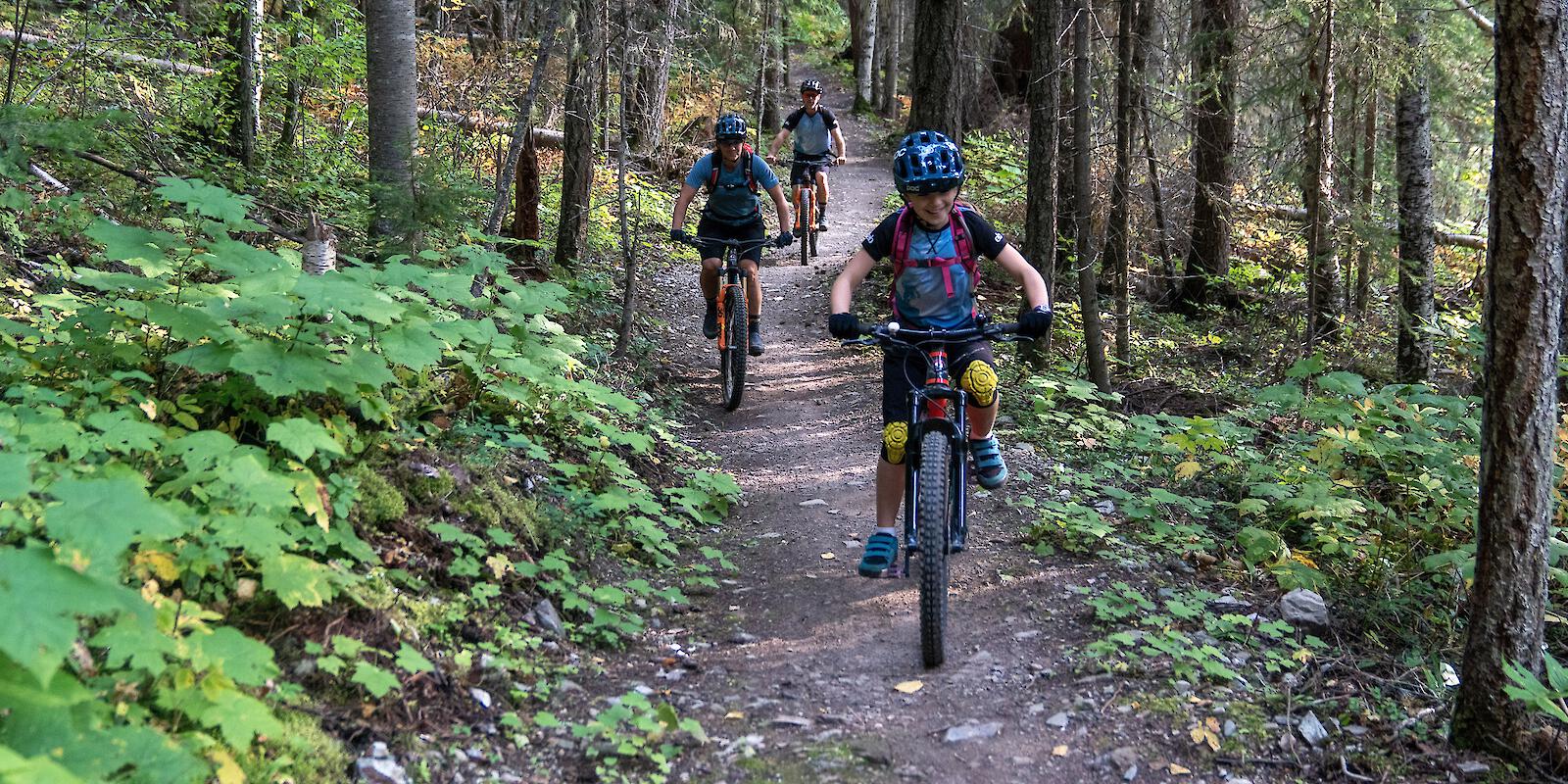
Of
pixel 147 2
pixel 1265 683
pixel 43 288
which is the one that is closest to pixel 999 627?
pixel 1265 683

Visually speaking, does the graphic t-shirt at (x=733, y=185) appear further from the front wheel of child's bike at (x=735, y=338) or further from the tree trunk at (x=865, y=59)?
the tree trunk at (x=865, y=59)

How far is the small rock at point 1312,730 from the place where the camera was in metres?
4.19

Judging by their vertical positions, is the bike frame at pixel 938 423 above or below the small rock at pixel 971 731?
above

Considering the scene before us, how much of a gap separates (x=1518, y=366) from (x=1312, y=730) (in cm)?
165

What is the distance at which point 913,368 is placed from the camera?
5.15 meters

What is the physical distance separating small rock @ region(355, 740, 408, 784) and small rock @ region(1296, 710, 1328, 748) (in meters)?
3.45

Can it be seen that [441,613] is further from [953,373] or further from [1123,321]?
[1123,321]

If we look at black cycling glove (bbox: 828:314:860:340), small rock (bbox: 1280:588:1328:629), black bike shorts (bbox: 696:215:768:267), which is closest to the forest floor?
small rock (bbox: 1280:588:1328:629)

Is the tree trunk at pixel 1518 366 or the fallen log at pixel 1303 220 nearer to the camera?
the tree trunk at pixel 1518 366

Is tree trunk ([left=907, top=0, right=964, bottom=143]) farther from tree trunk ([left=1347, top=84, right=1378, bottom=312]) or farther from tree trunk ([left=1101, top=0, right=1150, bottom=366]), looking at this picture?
tree trunk ([left=1347, top=84, right=1378, bottom=312])

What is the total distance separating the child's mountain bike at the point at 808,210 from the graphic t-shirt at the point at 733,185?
18.5 feet

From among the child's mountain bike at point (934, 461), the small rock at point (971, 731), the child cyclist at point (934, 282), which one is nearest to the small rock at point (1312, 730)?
the small rock at point (971, 731)

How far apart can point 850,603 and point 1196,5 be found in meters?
12.8

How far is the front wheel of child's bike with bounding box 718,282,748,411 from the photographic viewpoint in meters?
8.96
